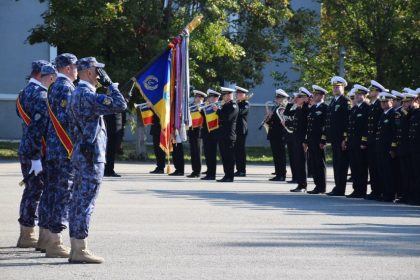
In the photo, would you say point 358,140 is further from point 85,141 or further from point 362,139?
point 85,141

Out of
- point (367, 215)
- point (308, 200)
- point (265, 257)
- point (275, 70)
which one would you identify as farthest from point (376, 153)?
point (275, 70)

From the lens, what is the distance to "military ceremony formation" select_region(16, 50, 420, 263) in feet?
35.6

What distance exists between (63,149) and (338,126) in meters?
9.52

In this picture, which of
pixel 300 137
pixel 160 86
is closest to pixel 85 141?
pixel 160 86

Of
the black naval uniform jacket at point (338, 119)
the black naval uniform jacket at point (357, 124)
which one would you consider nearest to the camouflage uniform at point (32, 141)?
the black naval uniform jacket at point (357, 124)

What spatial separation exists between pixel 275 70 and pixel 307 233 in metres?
30.3

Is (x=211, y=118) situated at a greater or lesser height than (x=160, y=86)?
lesser

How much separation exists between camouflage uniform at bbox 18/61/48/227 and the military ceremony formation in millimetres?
10

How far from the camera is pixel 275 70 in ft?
143

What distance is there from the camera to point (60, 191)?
11.4 metres

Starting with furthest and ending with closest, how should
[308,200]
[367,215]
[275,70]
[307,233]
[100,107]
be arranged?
[275,70] < [308,200] < [367,215] < [307,233] < [100,107]

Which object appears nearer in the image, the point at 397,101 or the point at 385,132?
the point at 385,132

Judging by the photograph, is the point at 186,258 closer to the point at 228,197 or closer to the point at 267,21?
the point at 228,197

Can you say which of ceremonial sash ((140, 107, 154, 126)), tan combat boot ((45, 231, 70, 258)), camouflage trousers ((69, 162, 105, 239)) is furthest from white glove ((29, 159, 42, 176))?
ceremonial sash ((140, 107, 154, 126))
